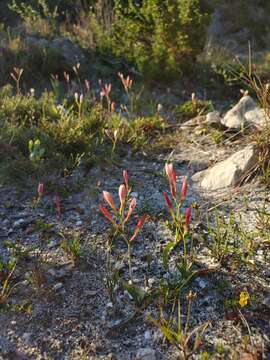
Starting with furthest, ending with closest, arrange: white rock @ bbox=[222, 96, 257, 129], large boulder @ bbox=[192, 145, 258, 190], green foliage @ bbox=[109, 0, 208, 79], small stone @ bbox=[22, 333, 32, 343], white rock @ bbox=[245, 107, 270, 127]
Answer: green foliage @ bbox=[109, 0, 208, 79], white rock @ bbox=[222, 96, 257, 129], white rock @ bbox=[245, 107, 270, 127], large boulder @ bbox=[192, 145, 258, 190], small stone @ bbox=[22, 333, 32, 343]

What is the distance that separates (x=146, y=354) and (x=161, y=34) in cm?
417

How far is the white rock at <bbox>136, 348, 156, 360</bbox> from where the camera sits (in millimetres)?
1747

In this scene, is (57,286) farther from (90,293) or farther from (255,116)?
(255,116)

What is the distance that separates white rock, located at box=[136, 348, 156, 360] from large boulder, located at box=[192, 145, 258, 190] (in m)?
1.41

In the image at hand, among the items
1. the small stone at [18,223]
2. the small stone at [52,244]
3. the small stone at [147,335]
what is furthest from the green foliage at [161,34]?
the small stone at [147,335]

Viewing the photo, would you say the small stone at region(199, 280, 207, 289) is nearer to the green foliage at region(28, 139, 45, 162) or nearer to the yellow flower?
the yellow flower

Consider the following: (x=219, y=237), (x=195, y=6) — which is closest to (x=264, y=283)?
(x=219, y=237)

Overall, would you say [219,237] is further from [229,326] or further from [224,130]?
[224,130]

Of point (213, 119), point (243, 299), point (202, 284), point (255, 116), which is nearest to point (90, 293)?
point (202, 284)

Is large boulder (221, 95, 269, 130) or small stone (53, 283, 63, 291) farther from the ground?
large boulder (221, 95, 269, 130)

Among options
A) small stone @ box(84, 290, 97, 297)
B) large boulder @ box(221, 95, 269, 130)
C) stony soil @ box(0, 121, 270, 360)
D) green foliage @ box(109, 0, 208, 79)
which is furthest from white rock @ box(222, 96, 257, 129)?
small stone @ box(84, 290, 97, 297)

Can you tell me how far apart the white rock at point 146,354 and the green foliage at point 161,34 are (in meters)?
3.99

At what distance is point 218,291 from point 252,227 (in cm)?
55

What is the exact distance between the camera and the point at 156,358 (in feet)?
5.73
